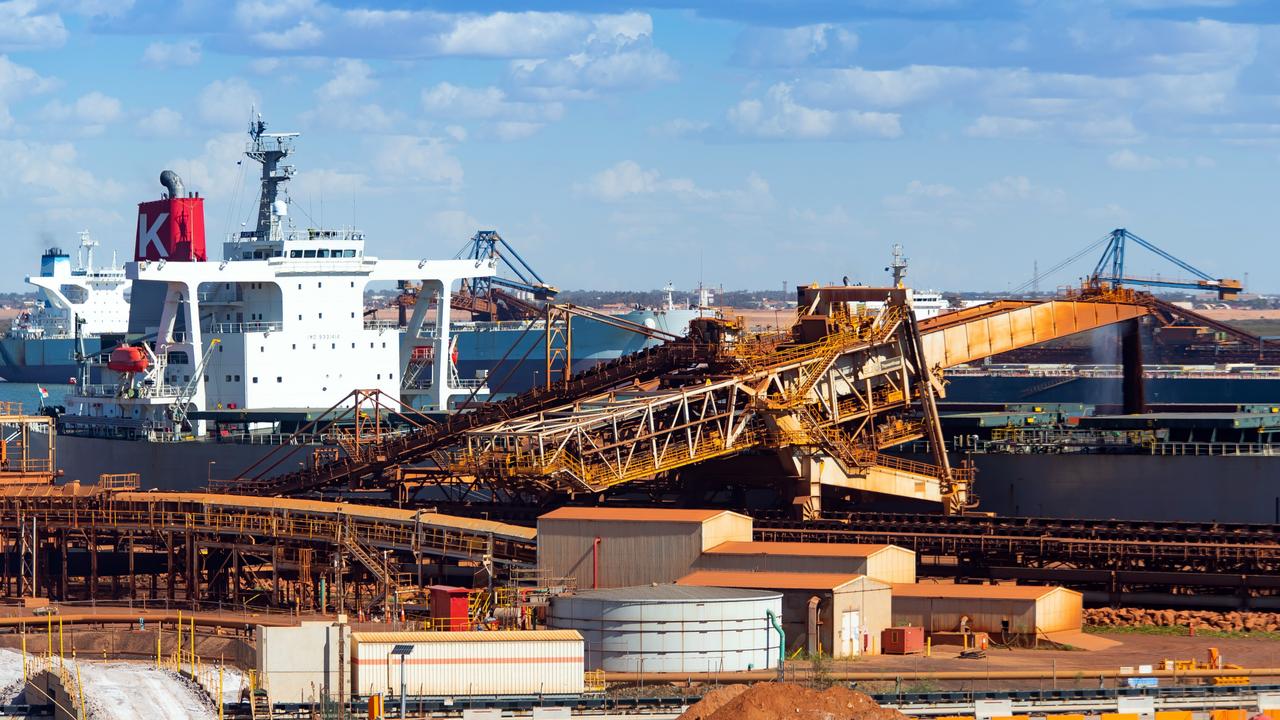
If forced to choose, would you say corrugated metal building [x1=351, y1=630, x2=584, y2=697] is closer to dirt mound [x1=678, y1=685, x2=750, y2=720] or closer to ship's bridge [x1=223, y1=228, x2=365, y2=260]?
dirt mound [x1=678, y1=685, x2=750, y2=720]

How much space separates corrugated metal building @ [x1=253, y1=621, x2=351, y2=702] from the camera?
3294cm

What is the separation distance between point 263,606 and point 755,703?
2094cm

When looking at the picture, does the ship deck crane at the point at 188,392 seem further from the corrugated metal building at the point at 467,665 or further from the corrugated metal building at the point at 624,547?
the corrugated metal building at the point at 467,665

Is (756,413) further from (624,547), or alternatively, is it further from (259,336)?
(259,336)

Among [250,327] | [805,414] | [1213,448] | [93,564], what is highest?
[250,327]

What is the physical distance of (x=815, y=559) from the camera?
4012 centimetres

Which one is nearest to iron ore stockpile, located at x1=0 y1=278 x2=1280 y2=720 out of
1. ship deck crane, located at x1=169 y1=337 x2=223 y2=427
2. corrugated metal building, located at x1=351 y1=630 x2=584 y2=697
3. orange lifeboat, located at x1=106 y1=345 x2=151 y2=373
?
corrugated metal building, located at x1=351 y1=630 x2=584 y2=697

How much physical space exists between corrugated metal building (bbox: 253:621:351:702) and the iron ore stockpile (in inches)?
2.3

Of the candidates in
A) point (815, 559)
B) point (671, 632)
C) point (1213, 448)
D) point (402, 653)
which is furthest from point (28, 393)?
point (402, 653)

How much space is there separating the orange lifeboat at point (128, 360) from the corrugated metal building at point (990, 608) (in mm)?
32516

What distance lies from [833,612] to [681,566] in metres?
4.48

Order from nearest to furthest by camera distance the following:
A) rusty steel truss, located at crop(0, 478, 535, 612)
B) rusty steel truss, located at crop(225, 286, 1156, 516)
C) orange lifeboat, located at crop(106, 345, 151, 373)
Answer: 1. rusty steel truss, located at crop(0, 478, 535, 612)
2. rusty steel truss, located at crop(225, 286, 1156, 516)
3. orange lifeboat, located at crop(106, 345, 151, 373)

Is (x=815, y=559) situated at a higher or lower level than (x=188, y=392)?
lower

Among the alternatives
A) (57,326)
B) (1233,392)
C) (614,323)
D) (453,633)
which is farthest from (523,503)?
(57,326)
